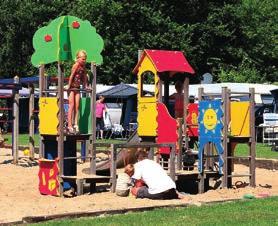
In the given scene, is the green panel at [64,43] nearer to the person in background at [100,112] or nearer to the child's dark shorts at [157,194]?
the child's dark shorts at [157,194]

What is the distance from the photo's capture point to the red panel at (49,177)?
12.1 meters

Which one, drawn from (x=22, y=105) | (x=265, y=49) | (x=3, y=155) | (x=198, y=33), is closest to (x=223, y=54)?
(x=198, y=33)

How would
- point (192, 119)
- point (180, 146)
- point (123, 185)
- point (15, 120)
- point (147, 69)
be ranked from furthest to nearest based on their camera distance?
point (15, 120) → point (192, 119) → point (147, 69) → point (180, 146) → point (123, 185)

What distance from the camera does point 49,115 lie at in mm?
12367

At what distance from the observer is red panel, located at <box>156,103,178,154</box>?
13.3m

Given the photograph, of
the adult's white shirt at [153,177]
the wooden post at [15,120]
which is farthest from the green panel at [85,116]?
the wooden post at [15,120]

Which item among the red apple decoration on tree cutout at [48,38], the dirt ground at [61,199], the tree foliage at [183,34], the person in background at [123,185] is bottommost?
the dirt ground at [61,199]

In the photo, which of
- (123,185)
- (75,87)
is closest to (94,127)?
(75,87)

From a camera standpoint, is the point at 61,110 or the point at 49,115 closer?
the point at 61,110

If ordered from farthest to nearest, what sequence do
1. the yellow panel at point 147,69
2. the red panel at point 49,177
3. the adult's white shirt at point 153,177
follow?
the yellow panel at point 147,69
the red panel at point 49,177
the adult's white shirt at point 153,177

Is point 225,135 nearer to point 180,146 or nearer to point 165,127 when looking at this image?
point 180,146

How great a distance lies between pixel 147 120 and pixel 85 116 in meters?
1.36

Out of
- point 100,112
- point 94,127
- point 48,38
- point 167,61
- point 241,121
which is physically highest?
point 48,38

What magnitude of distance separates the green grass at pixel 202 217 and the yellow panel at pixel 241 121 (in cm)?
347
